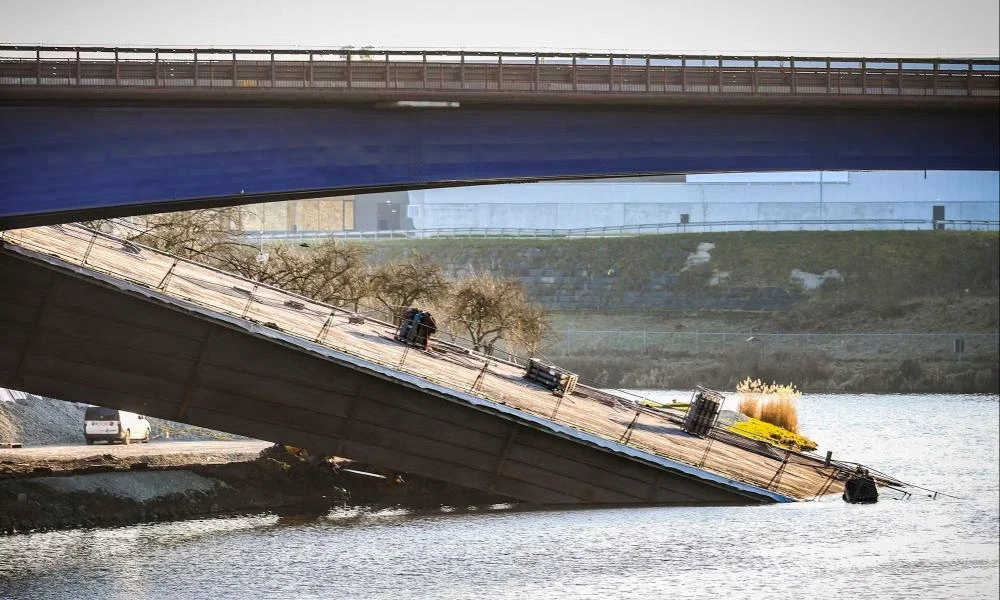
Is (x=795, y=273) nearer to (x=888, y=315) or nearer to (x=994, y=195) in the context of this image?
(x=888, y=315)

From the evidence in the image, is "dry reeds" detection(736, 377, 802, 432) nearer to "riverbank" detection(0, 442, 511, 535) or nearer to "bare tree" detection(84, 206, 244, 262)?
"riverbank" detection(0, 442, 511, 535)

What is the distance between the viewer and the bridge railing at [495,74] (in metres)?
44.7

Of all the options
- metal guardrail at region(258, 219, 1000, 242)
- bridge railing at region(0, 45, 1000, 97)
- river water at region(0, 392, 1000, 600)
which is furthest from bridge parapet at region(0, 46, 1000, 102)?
metal guardrail at region(258, 219, 1000, 242)

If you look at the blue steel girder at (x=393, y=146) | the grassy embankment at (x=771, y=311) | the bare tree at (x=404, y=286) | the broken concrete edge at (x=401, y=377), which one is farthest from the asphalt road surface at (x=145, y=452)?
the grassy embankment at (x=771, y=311)

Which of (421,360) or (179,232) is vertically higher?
(179,232)

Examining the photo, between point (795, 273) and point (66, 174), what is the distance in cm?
8860

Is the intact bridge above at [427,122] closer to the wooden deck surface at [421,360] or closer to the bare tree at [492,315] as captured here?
the wooden deck surface at [421,360]

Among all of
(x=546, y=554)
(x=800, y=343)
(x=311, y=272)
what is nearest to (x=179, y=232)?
(x=311, y=272)

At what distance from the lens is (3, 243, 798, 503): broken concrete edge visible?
49.5 metres

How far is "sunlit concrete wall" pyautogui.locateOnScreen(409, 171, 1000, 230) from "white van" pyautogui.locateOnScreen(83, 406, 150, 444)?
7971 centimetres

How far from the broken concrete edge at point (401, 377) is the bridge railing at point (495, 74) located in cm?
736

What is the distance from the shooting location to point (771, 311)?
399 ft

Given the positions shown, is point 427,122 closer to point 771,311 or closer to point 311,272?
point 311,272

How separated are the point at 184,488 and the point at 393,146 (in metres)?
14.5
